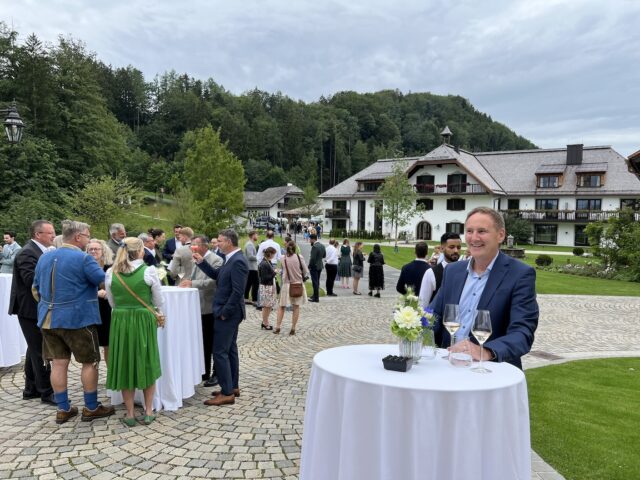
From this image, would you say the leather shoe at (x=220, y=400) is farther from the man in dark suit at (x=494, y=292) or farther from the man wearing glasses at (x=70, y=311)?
the man in dark suit at (x=494, y=292)

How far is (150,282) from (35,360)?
87.3 inches

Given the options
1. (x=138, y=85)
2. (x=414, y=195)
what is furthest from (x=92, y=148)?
(x=138, y=85)

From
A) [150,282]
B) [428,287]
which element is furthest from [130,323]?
[428,287]

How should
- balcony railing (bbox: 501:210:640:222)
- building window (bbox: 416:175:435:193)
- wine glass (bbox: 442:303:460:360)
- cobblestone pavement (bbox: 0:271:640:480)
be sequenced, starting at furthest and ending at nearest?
building window (bbox: 416:175:435:193)
balcony railing (bbox: 501:210:640:222)
cobblestone pavement (bbox: 0:271:640:480)
wine glass (bbox: 442:303:460:360)

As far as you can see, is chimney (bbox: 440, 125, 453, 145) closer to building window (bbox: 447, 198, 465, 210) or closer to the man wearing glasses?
building window (bbox: 447, 198, 465, 210)

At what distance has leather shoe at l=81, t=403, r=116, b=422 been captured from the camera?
4.89 m

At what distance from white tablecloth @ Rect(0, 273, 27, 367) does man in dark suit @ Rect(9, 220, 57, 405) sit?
1249 mm

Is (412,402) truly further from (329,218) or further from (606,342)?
(329,218)

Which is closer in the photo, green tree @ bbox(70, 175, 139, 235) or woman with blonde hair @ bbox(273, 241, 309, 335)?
woman with blonde hair @ bbox(273, 241, 309, 335)

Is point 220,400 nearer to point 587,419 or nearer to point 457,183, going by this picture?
point 587,419

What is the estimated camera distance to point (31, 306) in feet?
17.9

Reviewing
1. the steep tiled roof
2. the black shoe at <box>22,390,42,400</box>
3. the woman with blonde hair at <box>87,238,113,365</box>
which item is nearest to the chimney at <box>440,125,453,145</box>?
the steep tiled roof

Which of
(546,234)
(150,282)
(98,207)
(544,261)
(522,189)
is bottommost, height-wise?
(544,261)

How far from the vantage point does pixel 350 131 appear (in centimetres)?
10344
